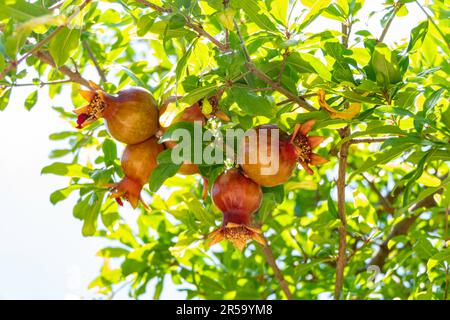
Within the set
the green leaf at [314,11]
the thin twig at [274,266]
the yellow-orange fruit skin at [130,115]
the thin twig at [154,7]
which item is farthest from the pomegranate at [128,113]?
the thin twig at [274,266]

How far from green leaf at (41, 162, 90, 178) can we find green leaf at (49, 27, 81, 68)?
63 centimetres

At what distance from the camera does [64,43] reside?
1500 millimetres

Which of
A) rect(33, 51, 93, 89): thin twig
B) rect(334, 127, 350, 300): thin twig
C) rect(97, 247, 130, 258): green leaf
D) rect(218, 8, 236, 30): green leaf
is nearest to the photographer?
rect(218, 8, 236, 30): green leaf

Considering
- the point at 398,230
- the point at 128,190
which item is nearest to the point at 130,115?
the point at 128,190

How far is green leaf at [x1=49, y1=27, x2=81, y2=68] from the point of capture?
1494 millimetres

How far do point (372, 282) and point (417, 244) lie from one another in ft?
1.27

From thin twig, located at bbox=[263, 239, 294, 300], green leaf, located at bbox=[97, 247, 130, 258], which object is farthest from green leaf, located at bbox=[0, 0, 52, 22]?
green leaf, located at bbox=[97, 247, 130, 258]

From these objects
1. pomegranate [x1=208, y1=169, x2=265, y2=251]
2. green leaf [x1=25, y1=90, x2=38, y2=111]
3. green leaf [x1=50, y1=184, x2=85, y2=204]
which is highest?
green leaf [x1=25, y1=90, x2=38, y2=111]

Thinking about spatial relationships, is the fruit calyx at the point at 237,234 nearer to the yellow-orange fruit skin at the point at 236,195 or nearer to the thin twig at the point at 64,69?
the yellow-orange fruit skin at the point at 236,195

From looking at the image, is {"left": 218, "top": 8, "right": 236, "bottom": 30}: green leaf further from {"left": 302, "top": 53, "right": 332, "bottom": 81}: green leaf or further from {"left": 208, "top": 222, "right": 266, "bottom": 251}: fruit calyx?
{"left": 208, "top": 222, "right": 266, "bottom": 251}: fruit calyx

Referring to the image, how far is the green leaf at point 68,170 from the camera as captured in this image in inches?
82.0

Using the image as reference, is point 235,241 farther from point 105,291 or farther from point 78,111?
point 105,291

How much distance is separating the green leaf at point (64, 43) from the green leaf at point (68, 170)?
0.63 meters
